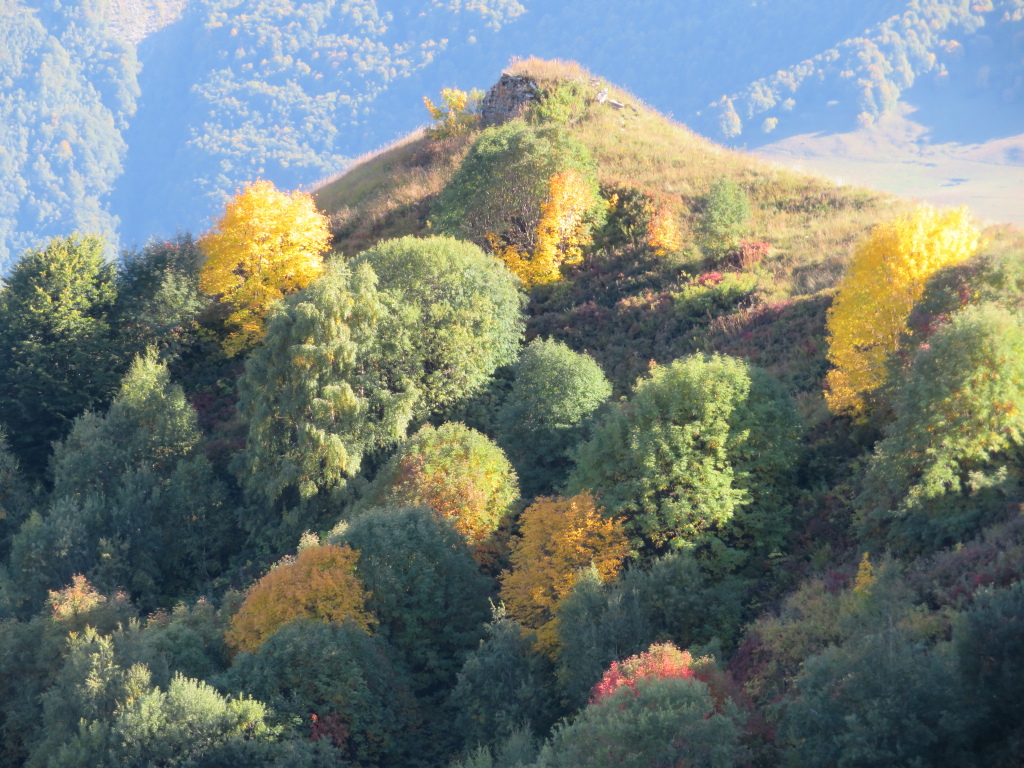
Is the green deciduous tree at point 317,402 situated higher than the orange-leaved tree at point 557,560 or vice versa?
the green deciduous tree at point 317,402

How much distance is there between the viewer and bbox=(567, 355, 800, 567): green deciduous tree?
2747cm

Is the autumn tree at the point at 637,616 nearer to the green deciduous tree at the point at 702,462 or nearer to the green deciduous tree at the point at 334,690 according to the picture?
the green deciduous tree at the point at 702,462

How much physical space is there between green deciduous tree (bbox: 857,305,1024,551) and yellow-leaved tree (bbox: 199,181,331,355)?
34.3 meters

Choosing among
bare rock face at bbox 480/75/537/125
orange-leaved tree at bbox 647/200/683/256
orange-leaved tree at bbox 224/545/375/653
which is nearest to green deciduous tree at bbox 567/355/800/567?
orange-leaved tree at bbox 224/545/375/653

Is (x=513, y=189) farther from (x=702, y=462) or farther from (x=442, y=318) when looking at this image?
(x=702, y=462)

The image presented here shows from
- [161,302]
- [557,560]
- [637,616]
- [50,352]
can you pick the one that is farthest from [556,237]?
[637,616]

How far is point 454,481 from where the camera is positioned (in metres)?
32.3

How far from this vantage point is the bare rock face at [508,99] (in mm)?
66062

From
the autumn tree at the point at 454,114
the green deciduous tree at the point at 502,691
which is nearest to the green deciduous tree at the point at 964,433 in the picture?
the green deciduous tree at the point at 502,691

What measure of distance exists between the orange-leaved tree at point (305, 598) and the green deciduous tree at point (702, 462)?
7871 mm

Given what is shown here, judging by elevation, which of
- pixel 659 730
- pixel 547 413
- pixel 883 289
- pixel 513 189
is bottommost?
pixel 659 730

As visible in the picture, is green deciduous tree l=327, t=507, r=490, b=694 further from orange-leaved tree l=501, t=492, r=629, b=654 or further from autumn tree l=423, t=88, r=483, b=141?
autumn tree l=423, t=88, r=483, b=141

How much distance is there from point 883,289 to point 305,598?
21.2m

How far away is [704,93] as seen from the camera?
16700 centimetres
